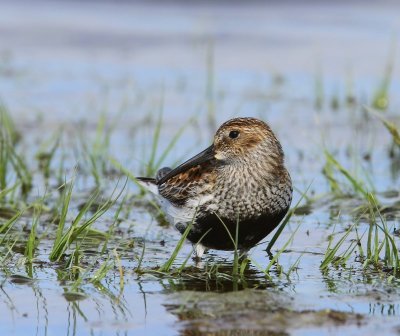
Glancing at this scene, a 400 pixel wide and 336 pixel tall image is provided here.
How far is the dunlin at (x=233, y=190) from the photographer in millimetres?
7844

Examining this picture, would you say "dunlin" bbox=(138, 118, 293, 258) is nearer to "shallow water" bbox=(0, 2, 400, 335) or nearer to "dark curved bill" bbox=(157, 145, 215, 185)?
"dark curved bill" bbox=(157, 145, 215, 185)

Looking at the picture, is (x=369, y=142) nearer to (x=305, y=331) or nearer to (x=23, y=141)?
(x=23, y=141)

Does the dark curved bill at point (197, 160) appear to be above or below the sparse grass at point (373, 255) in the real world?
above

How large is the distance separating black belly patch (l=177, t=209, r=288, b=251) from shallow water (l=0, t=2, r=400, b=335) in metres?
0.20

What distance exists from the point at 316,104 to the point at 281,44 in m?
3.73

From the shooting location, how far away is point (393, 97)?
46.7 feet

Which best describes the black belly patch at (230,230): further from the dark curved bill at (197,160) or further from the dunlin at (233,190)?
the dark curved bill at (197,160)

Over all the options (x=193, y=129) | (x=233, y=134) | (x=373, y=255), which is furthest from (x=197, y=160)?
Result: (x=193, y=129)

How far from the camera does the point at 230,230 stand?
786cm

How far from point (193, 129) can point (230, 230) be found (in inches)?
200

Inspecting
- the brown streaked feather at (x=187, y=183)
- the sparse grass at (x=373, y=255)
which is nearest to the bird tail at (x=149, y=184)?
the brown streaked feather at (x=187, y=183)

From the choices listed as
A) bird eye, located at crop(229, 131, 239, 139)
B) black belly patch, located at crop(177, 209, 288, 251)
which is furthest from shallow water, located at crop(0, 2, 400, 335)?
bird eye, located at crop(229, 131, 239, 139)

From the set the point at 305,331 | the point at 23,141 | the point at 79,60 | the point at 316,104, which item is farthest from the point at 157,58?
the point at 305,331

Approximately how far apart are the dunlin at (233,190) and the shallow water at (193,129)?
0.27 metres
